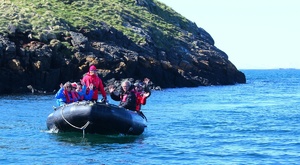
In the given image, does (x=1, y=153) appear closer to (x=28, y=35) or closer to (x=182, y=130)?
(x=182, y=130)

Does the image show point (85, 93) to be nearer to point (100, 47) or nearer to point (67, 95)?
point (67, 95)

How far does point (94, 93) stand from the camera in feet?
81.9

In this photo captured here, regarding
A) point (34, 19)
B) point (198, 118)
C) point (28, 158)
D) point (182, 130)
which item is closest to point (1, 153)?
point (28, 158)

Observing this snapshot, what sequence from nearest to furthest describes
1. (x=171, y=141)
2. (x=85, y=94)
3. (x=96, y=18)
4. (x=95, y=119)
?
1. (x=95, y=119)
2. (x=171, y=141)
3. (x=85, y=94)
4. (x=96, y=18)

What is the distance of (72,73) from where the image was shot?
58.8 metres

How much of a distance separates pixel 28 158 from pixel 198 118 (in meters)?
16.3

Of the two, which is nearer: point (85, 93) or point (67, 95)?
point (85, 93)

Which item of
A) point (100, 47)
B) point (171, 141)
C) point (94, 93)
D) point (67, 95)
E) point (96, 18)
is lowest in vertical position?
point (171, 141)

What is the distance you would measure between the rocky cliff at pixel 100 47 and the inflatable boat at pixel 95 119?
3002 cm

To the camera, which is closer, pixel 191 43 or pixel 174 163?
pixel 174 163

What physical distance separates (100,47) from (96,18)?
15320 mm

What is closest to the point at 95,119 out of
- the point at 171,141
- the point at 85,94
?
the point at 85,94

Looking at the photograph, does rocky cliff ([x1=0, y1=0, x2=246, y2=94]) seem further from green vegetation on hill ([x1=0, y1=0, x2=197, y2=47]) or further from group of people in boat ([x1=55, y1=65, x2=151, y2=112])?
group of people in boat ([x1=55, y1=65, x2=151, y2=112])

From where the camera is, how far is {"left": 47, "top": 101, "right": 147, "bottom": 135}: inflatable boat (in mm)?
23156
